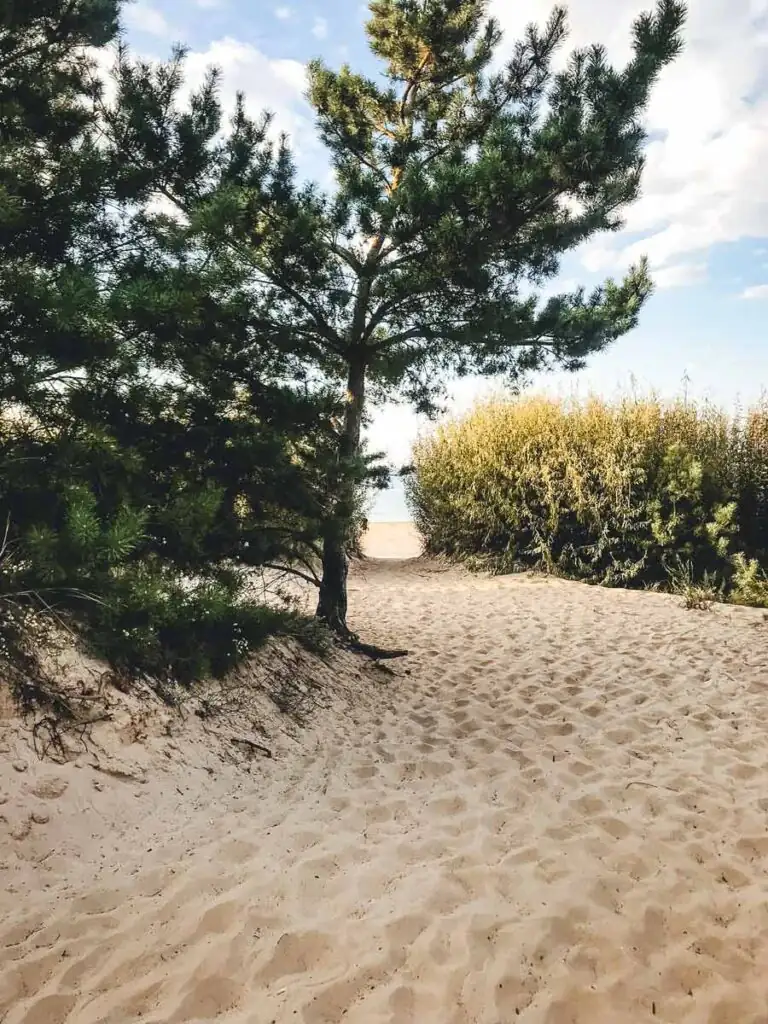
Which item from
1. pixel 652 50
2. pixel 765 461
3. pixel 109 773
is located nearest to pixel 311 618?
pixel 109 773

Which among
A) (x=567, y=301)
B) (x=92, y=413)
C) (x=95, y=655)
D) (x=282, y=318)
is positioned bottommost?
(x=95, y=655)

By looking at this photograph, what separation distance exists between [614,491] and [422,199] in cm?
561

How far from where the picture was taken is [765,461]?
929cm

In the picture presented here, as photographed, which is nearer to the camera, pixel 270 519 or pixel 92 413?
pixel 92 413

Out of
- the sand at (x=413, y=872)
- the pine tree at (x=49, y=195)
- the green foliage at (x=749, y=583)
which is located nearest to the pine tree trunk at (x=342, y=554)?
the sand at (x=413, y=872)

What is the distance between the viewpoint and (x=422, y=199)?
4.68 meters

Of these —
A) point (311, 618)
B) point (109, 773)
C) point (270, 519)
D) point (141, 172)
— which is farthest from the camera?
point (311, 618)

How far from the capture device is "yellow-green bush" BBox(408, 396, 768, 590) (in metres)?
9.01

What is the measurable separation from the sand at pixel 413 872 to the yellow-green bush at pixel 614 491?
14.2 ft

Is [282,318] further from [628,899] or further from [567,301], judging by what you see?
[628,899]

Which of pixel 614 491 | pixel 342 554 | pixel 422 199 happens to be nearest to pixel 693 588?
pixel 614 491

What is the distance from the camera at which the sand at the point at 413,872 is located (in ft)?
7.32

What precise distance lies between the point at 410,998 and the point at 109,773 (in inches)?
67.7

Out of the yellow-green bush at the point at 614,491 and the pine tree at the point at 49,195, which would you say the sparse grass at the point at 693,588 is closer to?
the yellow-green bush at the point at 614,491
